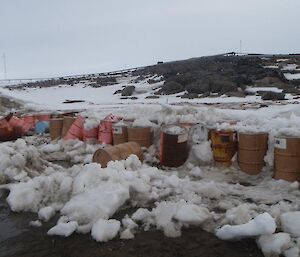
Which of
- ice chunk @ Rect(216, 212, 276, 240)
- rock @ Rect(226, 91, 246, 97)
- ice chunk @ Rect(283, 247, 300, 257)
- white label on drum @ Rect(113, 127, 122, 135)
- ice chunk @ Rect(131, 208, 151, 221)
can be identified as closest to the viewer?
ice chunk @ Rect(283, 247, 300, 257)

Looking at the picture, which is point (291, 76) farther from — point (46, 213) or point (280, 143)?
point (46, 213)

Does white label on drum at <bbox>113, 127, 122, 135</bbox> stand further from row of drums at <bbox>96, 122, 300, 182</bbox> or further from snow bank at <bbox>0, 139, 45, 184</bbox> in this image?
snow bank at <bbox>0, 139, 45, 184</bbox>

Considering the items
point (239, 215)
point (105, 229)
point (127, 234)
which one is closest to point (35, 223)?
point (105, 229)

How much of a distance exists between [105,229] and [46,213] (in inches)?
39.3

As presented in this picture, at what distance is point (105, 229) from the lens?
14.6 ft

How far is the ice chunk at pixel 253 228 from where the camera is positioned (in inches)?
160

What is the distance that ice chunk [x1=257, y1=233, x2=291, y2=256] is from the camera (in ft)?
12.9

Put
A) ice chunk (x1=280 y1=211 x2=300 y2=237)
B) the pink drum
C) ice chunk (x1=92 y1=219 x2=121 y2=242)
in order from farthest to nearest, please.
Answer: the pink drum
ice chunk (x1=92 y1=219 x2=121 y2=242)
ice chunk (x1=280 y1=211 x2=300 y2=237)

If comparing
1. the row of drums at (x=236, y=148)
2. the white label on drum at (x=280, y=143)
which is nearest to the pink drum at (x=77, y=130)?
the row of drums at (x=236, y=148)

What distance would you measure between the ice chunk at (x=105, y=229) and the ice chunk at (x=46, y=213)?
0.81m

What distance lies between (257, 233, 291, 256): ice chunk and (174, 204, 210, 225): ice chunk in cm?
79

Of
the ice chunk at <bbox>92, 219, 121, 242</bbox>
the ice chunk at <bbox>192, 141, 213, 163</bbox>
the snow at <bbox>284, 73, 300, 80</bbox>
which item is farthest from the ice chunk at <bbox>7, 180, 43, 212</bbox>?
the snow at <bbox>284, 73, 300, 80</bbox>

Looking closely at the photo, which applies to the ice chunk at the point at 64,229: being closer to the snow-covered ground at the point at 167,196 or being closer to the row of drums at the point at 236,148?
the snow-covered ground at the point at 167,196

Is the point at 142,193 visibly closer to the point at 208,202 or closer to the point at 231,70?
the point at 208,202
